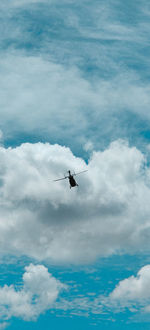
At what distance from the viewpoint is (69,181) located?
12588 cm
